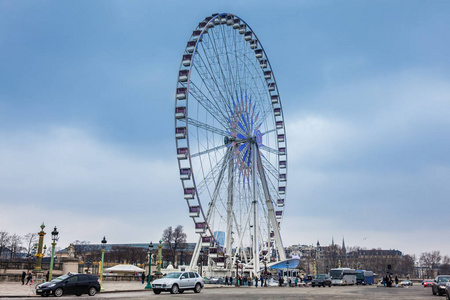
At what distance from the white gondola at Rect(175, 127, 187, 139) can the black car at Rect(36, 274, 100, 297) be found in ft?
57.0

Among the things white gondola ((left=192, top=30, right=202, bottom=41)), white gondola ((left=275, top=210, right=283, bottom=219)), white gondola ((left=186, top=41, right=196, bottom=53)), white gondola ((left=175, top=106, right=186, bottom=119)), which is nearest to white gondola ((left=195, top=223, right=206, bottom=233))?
white gondola ((left=175, top=106, right=186, bottom=119))

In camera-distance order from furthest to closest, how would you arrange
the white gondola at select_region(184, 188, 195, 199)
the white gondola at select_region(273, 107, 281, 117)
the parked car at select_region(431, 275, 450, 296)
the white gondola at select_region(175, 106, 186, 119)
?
1. the white gondola at select_region(273, 107, 281, 117)
2. the white gondola at select_region(184, 188, 195, 199)
3. the white gondola at select_region(175, 106, 186, 119)
4. the parked car at select_region(431, 275, 450, 296)

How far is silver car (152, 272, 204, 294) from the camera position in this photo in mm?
29688

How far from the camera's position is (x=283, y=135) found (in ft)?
203

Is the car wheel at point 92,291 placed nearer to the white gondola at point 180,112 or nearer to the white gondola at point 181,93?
the white gondola at point 180,112

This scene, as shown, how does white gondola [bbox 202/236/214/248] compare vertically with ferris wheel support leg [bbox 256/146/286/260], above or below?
below

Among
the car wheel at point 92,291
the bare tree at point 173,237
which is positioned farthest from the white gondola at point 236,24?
the bare tree at point 173,237

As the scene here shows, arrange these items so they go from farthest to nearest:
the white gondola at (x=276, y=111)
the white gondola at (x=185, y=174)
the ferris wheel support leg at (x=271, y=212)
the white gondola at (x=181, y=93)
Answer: the white gondola at (x=276, y=111), the ferris wheel support leg at (x=271, y=212), the white gondola at (x=185, y=174), the white gondola at (x=181, y=93)

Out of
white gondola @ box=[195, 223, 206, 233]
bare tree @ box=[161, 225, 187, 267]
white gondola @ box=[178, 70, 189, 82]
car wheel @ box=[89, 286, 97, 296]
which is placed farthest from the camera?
bare tree @ box=[161, 225, 187, 267]

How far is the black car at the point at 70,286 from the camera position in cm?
2583

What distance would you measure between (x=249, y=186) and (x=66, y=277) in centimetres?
2704

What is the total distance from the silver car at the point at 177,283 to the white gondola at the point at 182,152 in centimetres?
1285

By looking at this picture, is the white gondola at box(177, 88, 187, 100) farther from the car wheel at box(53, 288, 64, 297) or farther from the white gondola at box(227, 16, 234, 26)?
the car wheel at box(53, 288, 64, 297)

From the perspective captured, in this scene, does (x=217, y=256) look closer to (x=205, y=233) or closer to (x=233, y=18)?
(x=205, y=233)
